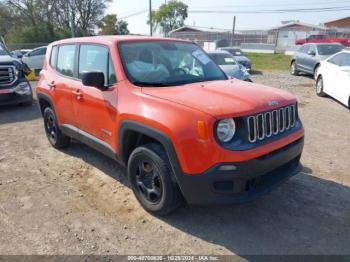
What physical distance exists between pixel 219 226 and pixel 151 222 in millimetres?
719

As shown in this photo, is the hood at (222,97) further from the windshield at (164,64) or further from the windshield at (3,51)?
the windshield at (3,51)

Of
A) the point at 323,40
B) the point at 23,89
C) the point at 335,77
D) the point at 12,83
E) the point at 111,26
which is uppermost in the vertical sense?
the point at 111,26

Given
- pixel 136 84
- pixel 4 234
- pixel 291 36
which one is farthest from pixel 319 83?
pixel 291 36

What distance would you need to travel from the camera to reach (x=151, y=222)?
346 centimetres

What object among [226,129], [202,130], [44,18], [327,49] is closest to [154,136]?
[202,130]

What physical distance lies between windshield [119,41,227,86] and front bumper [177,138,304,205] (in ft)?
4.10

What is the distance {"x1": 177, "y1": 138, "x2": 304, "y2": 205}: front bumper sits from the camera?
2865 millimetres

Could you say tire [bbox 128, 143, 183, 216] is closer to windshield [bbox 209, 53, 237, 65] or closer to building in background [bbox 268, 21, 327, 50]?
windshield [bbox 209, 53, 237, 65]

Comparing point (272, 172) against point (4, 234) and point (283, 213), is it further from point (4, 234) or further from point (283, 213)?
point (4, 234)

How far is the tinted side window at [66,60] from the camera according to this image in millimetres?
4695

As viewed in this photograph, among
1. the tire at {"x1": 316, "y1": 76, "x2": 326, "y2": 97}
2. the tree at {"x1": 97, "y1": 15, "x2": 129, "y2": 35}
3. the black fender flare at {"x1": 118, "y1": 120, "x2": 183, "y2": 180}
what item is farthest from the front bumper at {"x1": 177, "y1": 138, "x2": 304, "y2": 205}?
the tree at {"x1": 97, "y1": 15, "x2": 129, "y2": 35}

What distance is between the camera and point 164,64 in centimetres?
394

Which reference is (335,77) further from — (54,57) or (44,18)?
(44,18)

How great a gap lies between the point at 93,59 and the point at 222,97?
1.94 metres
